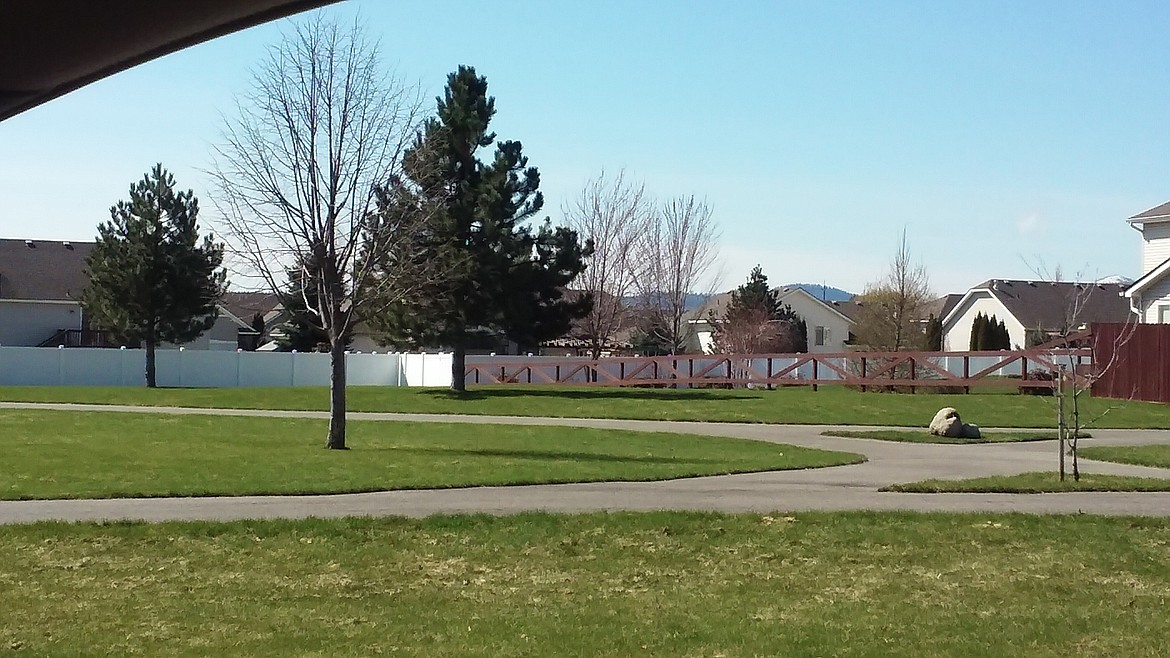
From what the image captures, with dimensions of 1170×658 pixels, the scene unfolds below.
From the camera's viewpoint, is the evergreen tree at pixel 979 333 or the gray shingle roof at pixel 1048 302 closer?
the evergreen tree at pixel 979 333

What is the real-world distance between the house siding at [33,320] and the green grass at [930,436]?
137 feet

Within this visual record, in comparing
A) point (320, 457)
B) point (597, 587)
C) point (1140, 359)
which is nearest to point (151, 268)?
point (320, 457)

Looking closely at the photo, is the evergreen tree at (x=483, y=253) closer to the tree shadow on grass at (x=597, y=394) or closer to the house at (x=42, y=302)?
the tree shadow on grass at (x=597, y=394)

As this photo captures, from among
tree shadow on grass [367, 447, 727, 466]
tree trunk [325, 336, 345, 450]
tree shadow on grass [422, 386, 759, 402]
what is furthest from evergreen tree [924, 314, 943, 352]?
tree trunk [325, 336, 345, 450]

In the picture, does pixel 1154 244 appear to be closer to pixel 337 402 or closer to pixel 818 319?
pixel 337 402

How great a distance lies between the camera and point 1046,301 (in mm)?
71062

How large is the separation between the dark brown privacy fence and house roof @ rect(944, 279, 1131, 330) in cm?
2835

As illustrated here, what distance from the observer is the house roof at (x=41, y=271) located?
55969 mm

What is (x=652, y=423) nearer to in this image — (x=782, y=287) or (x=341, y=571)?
(x=341, y=571)

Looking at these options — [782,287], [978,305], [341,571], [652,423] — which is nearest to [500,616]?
[341,571]

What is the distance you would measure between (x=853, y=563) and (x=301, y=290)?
1339cm

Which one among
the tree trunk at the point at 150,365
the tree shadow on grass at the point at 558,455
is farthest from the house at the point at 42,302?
the tree shadow on grass at the point at 558,455

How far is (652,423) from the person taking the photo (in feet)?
96.8

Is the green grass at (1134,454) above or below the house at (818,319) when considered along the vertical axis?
below
